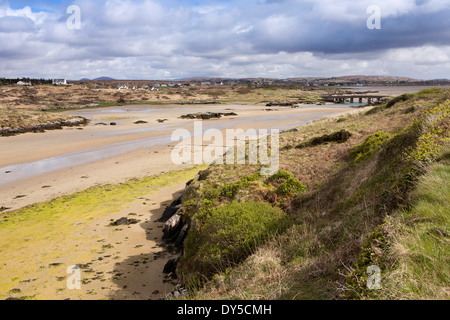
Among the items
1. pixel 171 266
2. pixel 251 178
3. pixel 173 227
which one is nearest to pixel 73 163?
pixel 173 227

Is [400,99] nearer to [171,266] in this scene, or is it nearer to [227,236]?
[227,236]

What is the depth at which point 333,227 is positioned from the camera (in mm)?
5797

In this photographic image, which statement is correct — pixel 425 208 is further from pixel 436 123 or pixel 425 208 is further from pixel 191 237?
pixel 191 237

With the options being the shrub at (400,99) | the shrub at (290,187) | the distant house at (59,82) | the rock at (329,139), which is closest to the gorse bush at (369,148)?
the shrub at (290,187)

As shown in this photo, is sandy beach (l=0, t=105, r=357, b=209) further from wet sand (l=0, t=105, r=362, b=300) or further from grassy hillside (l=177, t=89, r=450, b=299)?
grassy hillside (l=177, t=89, r=450, b=299)

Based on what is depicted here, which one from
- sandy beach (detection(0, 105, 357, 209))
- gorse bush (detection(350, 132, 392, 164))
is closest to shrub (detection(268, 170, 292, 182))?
gorse bush (detection(350, 132, 392, 164))

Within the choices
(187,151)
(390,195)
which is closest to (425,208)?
(390,195)

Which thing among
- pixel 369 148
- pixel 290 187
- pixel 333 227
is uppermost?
pixel 369 148

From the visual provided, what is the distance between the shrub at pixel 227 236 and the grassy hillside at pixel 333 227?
0.9 inches

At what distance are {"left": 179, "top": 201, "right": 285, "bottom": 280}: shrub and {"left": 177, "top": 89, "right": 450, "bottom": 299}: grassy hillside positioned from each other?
0.08ft

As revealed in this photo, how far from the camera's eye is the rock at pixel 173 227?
1052cm

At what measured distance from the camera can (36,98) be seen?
80.9 m

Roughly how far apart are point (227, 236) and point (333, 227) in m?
2.26

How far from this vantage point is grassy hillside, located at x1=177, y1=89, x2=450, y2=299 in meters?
3.63
